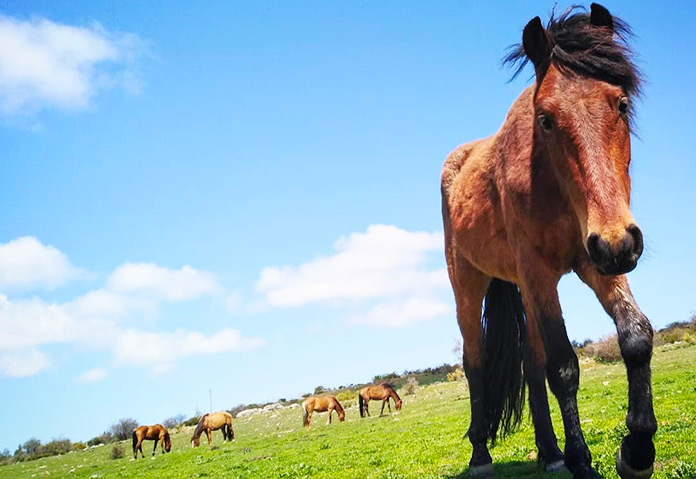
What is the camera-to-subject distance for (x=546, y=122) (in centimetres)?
419

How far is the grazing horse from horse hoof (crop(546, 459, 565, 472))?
0.01 meters

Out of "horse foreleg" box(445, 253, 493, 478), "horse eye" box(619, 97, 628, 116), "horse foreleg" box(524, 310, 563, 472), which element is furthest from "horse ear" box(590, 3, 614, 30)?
"horse foreleg" box(445, 253, 493, 478)

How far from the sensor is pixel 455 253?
23.0ft

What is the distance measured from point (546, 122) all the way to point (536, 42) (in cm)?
77

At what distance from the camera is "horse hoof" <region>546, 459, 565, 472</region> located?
5652 mm

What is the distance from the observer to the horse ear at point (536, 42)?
4.44 meters

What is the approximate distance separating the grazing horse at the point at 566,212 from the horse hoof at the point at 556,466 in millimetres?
10

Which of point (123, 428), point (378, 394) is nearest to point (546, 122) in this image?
point (378, 394)

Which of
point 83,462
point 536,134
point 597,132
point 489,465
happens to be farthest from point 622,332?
point 83,462

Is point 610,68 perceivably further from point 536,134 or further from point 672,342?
point 672,342

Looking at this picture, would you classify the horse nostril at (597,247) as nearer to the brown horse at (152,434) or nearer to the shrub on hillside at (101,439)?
the brown horse at (152,434)

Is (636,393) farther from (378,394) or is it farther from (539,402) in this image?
(378,394)

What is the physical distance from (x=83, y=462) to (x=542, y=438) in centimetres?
3441

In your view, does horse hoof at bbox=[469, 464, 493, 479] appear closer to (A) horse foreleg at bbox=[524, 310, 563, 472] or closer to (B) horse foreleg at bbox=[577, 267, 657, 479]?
(A) horse foreleg at bbox=[524, 310, 563, 472]
